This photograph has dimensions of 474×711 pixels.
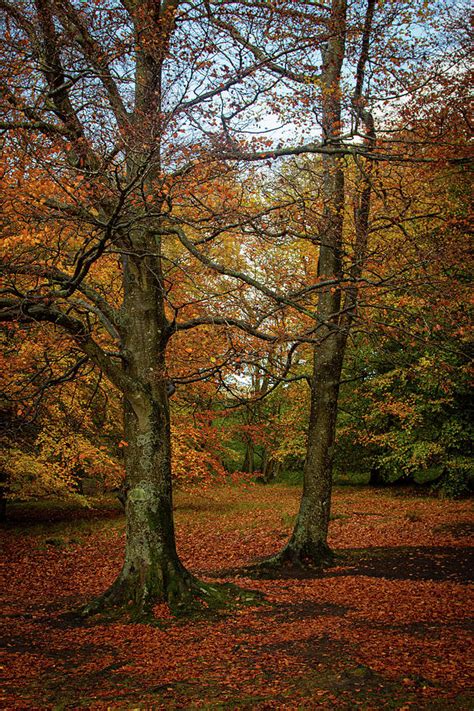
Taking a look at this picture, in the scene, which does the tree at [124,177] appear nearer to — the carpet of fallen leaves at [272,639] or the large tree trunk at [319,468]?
the carpet of fallen leaves at [272,639]

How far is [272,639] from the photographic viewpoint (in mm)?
7008

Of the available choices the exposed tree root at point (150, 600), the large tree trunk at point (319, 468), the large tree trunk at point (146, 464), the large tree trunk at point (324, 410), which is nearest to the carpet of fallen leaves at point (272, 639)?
the exposed tree root at point (150, 600)

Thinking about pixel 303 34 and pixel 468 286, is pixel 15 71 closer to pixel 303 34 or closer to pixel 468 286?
pixel 303 34

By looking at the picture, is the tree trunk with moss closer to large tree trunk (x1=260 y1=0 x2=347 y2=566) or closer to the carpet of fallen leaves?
large tree trunk (x1=260 y1=0 x2=347 y2=566)

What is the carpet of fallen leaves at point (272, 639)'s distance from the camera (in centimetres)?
518

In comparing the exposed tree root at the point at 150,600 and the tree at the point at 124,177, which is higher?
the tree at the point at 124,177

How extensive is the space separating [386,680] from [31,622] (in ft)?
18.3

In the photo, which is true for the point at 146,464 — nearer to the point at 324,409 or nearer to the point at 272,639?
the point at 272,639

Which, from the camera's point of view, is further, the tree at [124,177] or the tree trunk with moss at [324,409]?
the tree trunk with moss at [324,409]

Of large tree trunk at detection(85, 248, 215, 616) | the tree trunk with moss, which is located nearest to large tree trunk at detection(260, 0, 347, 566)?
the tree trunk with moss

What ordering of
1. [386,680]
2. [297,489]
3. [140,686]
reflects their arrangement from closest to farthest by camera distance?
[386,680] → [140,686] → [297,489]

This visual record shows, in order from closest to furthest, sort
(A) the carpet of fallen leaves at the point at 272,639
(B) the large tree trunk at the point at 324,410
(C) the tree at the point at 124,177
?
(A) the carpet of fallen leaves at the point at 272,639
(C) the tree at the point at 124,177
(B) the large tree trunk at the point at 324,410

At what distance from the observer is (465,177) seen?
13.4 metres

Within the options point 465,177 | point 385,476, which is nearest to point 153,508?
point 465,177
